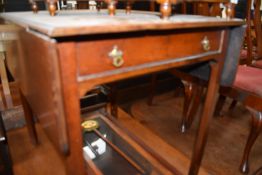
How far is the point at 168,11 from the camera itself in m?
0.66

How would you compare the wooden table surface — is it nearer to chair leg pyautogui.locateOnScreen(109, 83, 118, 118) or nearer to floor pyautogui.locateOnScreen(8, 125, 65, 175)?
floor pyautogui.locateOnScreen(8, 125, 65, 175)

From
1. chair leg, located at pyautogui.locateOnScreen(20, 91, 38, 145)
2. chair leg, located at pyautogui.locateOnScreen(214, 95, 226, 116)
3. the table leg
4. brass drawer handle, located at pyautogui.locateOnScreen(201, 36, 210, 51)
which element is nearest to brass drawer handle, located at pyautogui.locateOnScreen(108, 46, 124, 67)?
brass drawer handle, located at pyautogui.locateOnScreen(201, 36, 210, 51)

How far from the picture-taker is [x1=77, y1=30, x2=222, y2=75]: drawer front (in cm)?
52

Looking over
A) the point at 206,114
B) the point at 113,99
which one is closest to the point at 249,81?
the point at 206,114

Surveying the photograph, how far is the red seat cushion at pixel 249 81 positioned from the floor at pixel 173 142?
47 centimetres

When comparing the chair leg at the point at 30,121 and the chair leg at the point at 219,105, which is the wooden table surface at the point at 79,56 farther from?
the chair leg at the point at 219,105

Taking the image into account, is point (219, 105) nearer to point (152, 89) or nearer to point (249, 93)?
point (152, 89)

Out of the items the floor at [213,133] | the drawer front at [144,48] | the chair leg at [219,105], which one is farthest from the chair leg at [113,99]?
the chair leg at [219,105]

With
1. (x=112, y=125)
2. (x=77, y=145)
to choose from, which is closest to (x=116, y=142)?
(x=112, y=125)

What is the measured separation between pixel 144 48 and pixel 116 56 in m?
0.10

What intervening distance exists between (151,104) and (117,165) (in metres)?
1.01

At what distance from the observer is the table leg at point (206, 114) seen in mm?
896

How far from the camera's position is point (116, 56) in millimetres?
552

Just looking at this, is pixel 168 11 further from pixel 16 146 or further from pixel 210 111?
pixel 16 146
